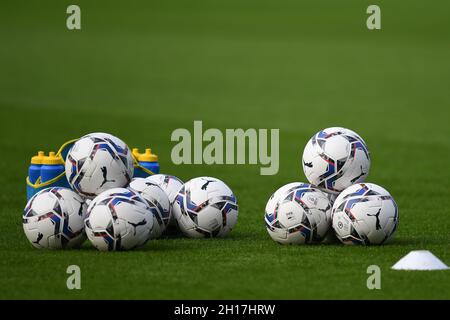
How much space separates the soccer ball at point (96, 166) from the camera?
13797 millimetres

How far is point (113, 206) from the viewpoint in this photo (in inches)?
517

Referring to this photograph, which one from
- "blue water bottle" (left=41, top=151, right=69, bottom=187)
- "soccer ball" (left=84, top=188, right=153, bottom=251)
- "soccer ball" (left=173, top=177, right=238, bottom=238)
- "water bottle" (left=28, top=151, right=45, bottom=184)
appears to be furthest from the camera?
"water bottle" (left=28, top=151, right=45, bottom=184)

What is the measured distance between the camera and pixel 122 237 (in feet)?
43.3

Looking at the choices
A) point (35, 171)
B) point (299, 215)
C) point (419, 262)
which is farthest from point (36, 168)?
point (419, 262)

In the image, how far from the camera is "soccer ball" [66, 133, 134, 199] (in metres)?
13.8

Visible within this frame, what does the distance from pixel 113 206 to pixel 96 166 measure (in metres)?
0.88

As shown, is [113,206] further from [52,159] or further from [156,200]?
[52,159]

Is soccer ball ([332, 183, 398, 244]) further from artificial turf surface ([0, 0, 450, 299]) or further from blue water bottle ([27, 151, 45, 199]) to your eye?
blue water bottle ([27, 151, 45, 199])

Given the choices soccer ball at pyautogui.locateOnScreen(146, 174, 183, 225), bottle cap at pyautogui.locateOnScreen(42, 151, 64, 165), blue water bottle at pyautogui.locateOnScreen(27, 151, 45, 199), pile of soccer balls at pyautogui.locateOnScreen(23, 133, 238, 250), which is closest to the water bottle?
blue water bottle at pyautogui.locateOnScreen(27, 151, 45, 199)

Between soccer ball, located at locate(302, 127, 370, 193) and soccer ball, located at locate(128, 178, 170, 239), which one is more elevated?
soccer ball, located at locate(302, 127, 370, 193)

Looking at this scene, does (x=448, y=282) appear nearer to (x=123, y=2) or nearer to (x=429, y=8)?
(x=429, y=8)

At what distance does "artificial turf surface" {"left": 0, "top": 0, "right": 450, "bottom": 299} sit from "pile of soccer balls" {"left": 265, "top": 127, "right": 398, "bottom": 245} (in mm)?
293

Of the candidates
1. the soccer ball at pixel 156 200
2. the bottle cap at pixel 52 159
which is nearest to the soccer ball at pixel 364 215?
the soccer ball at pixel 156 200

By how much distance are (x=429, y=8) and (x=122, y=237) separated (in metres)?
61.1
